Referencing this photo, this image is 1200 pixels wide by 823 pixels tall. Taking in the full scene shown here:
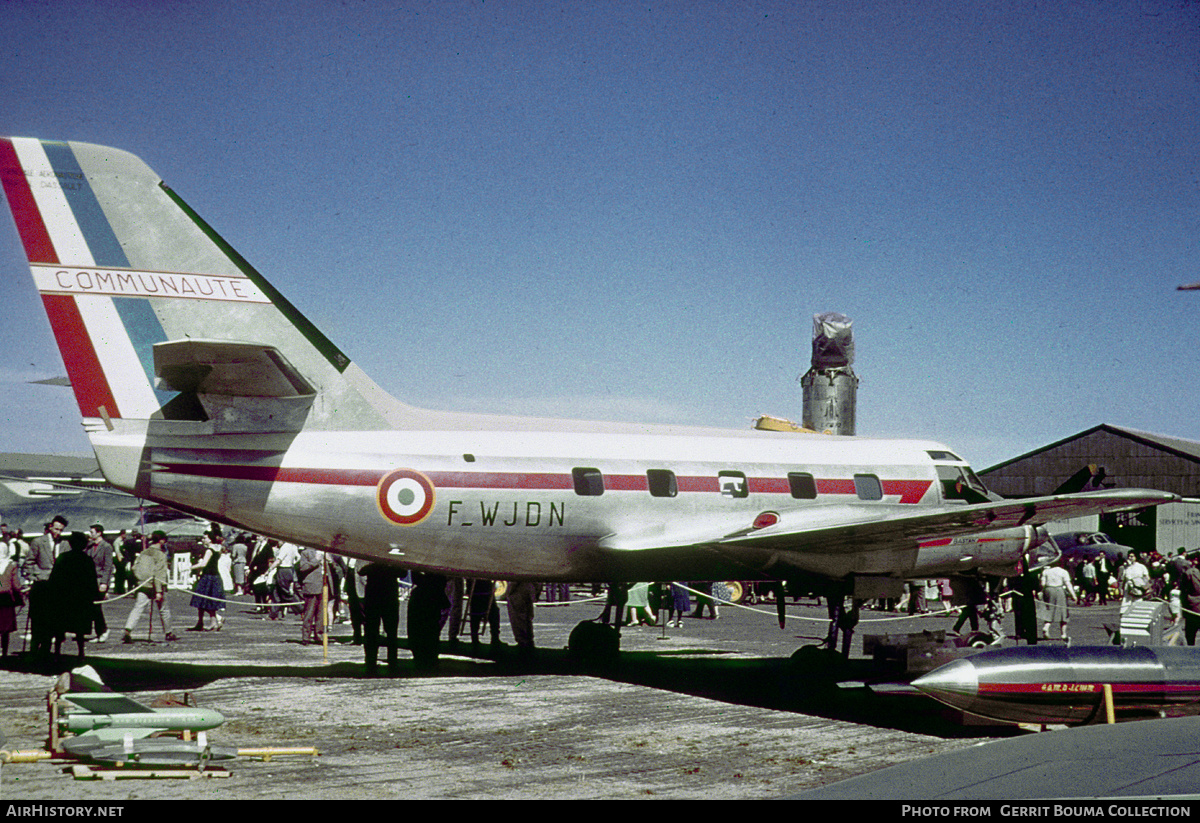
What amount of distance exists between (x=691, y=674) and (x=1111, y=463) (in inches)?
2075

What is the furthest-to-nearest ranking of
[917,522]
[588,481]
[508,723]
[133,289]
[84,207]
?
[588,481] → [133,289] → [84,207] → [917,522] → [508,723]

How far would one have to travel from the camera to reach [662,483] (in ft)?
52.5

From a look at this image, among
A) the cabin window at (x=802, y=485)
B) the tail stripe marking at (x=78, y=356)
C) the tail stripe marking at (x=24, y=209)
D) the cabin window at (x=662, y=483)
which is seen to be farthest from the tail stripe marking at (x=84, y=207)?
the cabin window at (x=802, y=485)

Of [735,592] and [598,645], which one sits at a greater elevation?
[598,645]

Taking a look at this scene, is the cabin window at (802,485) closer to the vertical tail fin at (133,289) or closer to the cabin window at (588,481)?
the cabin window at (588,481)

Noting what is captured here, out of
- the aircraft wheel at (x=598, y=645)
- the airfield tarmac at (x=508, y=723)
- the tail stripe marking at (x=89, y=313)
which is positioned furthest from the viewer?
the aircraft wheel at (x=598, y=645)

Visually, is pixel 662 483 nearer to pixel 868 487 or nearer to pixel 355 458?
pixel 868 487

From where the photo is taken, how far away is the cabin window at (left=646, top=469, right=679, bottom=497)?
15.9m

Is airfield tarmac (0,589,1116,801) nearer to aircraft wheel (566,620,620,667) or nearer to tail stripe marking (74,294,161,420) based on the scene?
aircraft wheel (566,620,620,667)

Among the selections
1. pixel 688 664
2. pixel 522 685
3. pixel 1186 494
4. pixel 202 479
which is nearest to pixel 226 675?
pixel 202 479

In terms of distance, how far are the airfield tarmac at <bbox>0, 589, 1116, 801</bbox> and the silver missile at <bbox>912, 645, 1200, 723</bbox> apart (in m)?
0.57

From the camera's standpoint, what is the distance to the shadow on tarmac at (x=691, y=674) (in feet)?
43.2

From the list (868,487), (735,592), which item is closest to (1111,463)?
(735,592)

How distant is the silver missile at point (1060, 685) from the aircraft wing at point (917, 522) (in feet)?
6.20
